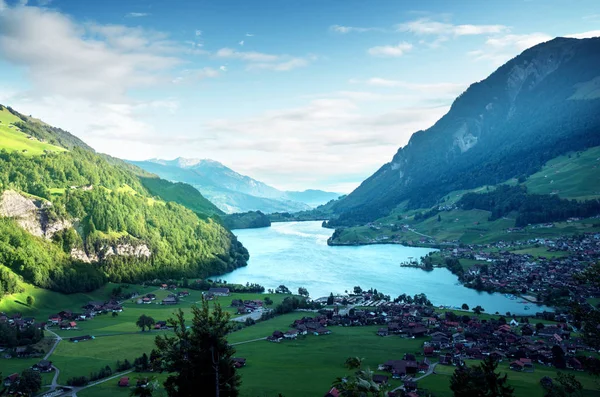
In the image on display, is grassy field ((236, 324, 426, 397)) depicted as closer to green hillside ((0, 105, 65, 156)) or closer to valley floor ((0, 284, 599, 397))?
valley floor ((0, 284, 599, 397))

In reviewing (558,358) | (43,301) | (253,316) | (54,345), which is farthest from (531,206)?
(54,345)

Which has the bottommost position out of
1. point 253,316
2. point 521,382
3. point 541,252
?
point 521,382

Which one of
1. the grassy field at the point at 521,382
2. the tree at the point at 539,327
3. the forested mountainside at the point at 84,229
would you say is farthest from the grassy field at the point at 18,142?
the tree at the point at 539,327

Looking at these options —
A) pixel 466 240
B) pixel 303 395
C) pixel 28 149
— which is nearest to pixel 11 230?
pixel 28 149

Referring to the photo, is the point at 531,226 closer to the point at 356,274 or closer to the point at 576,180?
the point at 576,180

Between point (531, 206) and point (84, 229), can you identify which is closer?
point (84, 229)

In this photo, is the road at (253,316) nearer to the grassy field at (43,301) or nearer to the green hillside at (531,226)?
the grassy field at (43,301)

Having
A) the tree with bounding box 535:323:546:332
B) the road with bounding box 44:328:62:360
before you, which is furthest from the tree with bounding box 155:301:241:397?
the tree with bounding box 535:323:546:332
